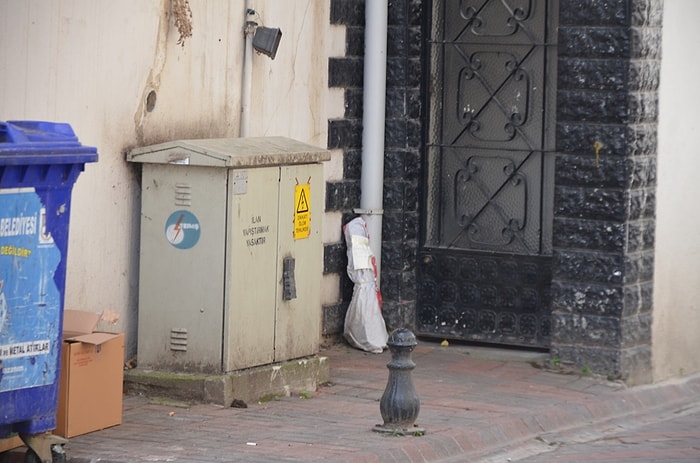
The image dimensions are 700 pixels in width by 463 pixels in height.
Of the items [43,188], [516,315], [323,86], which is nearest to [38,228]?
[43,188]

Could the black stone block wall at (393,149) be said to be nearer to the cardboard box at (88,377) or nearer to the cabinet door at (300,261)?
the cabinet door at (300,261)

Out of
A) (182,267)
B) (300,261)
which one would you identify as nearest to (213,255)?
(182,267)

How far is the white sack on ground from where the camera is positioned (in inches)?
438

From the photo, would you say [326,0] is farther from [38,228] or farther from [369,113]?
[38,228]

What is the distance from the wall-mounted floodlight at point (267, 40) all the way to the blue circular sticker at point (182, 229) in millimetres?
1541

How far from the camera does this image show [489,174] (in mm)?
11375

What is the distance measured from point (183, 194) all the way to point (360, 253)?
238cm

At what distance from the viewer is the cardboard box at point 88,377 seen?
808 centimetres

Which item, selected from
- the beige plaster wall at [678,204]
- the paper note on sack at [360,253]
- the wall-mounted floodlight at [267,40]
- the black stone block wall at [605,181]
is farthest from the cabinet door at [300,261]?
the beige plaster wall at [678,204]

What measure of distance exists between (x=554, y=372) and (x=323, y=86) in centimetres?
261

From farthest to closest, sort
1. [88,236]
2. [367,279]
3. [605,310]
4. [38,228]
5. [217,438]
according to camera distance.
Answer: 1. [367,279]
2. [605,310]
3. [88,236]
4. [217,438]
5. [38,228]

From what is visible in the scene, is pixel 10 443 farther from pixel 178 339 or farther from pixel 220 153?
pixel 220 153

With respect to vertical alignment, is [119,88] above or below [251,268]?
above

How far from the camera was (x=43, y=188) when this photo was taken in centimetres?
746
